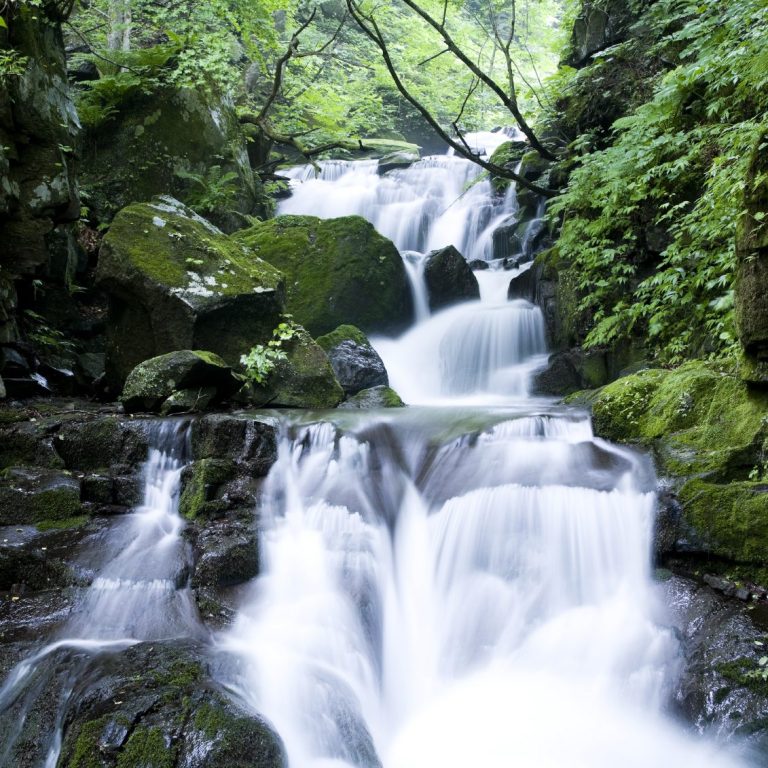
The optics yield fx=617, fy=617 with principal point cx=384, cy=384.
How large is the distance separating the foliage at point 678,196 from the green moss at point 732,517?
189 centimetres

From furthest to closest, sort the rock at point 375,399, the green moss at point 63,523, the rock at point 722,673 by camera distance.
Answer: the rock at point 375,399, the green moss at point 63,523, the rock at point 722,673

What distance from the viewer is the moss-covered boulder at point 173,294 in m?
7.71

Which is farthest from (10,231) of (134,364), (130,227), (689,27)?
(689,27)

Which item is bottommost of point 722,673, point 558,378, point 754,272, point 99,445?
point 722,673

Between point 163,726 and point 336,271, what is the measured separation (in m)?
8.61

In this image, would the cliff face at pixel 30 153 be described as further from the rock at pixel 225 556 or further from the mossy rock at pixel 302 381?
the rock at pixel 225 556

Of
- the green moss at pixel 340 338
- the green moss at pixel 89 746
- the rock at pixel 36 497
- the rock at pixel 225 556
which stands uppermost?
the green moss at pixel 340 338

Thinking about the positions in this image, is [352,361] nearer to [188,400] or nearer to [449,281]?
[188,400]

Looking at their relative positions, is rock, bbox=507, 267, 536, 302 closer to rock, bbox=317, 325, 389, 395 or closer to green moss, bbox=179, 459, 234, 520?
rock, bbox=317, 325, 389, 395

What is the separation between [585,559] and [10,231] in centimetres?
706

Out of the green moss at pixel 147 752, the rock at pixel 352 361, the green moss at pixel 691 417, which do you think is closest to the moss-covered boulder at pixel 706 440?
the green moss at pixel 691 417

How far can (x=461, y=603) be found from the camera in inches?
181

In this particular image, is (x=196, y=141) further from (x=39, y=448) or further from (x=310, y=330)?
(x=39, y=448)

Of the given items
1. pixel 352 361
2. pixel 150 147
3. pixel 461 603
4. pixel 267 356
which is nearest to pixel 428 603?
pixel 461 603
